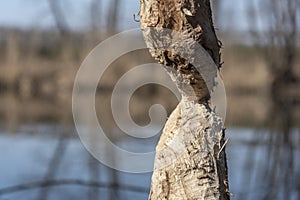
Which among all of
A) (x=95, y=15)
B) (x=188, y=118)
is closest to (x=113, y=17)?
(x=95, y=15)

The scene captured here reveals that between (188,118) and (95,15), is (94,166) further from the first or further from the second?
(95,15)

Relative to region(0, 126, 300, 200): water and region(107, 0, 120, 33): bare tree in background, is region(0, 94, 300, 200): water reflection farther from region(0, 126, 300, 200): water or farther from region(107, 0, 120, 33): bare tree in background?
region(107, 0, 120, 33): bare tree in background

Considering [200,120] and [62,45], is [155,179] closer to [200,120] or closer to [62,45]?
[200,120]

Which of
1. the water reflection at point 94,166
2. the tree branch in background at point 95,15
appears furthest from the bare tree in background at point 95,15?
the water reflection at point 94,166

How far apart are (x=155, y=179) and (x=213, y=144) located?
187 mm

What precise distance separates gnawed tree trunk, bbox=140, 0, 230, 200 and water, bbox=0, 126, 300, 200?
5.74ft

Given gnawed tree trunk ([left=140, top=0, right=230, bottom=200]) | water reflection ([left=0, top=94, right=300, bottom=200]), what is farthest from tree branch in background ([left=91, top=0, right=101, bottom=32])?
gnawed tree trunk ([left=140, top=0, right=230, bottom=200])

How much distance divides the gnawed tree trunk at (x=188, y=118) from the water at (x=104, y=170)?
175 cm

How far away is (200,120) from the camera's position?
1689 mm

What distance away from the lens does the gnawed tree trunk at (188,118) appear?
1580mm

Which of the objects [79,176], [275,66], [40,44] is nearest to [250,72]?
[275,66]

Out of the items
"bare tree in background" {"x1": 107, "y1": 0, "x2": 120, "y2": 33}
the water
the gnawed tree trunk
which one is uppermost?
"bare tree in background" {"x1": 107, "y1": 0, "x2": 120, "y2": 33}

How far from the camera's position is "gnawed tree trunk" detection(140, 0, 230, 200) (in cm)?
158

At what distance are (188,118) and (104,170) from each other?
4621mm
